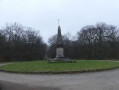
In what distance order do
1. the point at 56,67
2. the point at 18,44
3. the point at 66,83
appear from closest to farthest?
the point at 66,83
the point at 56,67
the point at 18,44

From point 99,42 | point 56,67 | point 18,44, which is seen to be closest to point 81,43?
point 99,42

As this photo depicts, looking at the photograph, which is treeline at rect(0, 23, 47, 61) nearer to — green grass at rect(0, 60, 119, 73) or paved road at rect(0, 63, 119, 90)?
green grass at rect(0, 60, 119, 73)

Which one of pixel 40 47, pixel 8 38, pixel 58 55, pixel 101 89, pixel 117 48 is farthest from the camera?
pixel 40 47

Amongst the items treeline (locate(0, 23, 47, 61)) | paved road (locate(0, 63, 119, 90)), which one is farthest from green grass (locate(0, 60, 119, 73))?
→ treeline (locate(0, 23, 47, 61))

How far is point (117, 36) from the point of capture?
5066 cm

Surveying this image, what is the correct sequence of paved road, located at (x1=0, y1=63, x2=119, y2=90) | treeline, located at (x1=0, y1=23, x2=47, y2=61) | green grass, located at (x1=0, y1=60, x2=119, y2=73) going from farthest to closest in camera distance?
treeline, located at (x1=0, y1=23, x2=47, y2=61), green grass, located at (x1=0, y1=60, x2=119, y2=73), paved road, located at (x1=0, y1=63, x2=119, y2=90)

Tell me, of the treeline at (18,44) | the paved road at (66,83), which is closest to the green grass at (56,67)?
the paved road at (66,83)

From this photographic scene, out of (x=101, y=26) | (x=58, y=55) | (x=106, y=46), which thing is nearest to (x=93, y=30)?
(x=101, y=26)

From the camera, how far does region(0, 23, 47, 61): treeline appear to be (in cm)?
4391

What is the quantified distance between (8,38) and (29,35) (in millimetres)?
7990

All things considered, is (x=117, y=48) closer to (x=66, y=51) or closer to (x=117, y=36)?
(x=117, y=36)

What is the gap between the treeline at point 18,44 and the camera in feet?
144

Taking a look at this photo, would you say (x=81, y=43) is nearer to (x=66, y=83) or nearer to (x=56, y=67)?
(x=56, y=67)

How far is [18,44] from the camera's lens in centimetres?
4594
